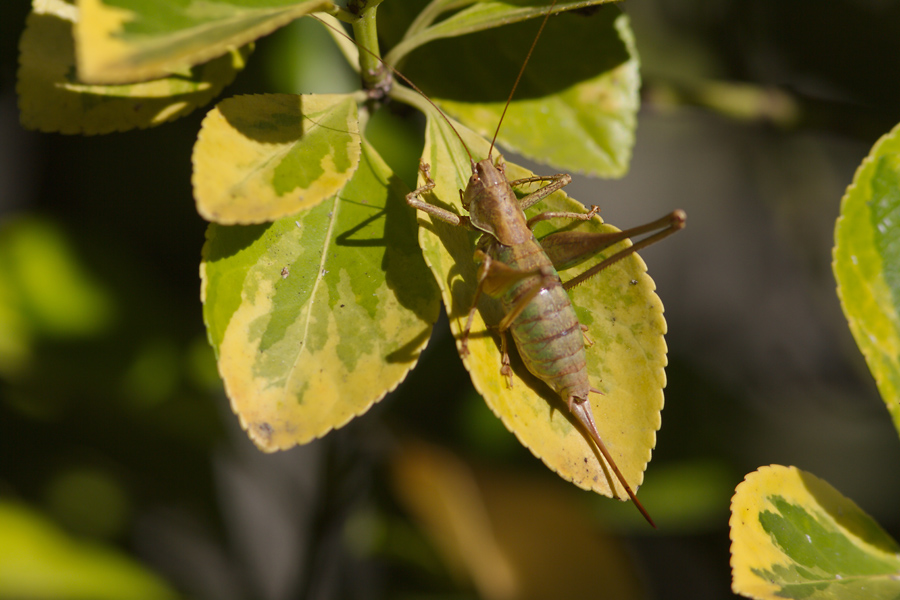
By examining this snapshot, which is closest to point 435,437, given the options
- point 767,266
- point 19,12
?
point 19,12

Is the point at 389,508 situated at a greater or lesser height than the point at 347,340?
lesser

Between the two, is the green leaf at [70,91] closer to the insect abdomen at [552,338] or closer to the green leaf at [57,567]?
the insect abdomen at [552,338]

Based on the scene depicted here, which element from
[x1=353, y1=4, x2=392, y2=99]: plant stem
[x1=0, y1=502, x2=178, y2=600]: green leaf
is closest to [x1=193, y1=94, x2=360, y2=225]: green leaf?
[x1=353, y1=4, x2=392, y2=99]: plant stem

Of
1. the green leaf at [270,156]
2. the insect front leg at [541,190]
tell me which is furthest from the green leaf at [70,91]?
the insect front leg at [541,190]

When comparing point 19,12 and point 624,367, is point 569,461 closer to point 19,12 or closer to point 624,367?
point 624,367

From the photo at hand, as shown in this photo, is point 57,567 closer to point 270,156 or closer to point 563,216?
point 270,156

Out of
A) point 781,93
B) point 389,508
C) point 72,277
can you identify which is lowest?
point 389,508

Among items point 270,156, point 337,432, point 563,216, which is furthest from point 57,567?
point 563,216
